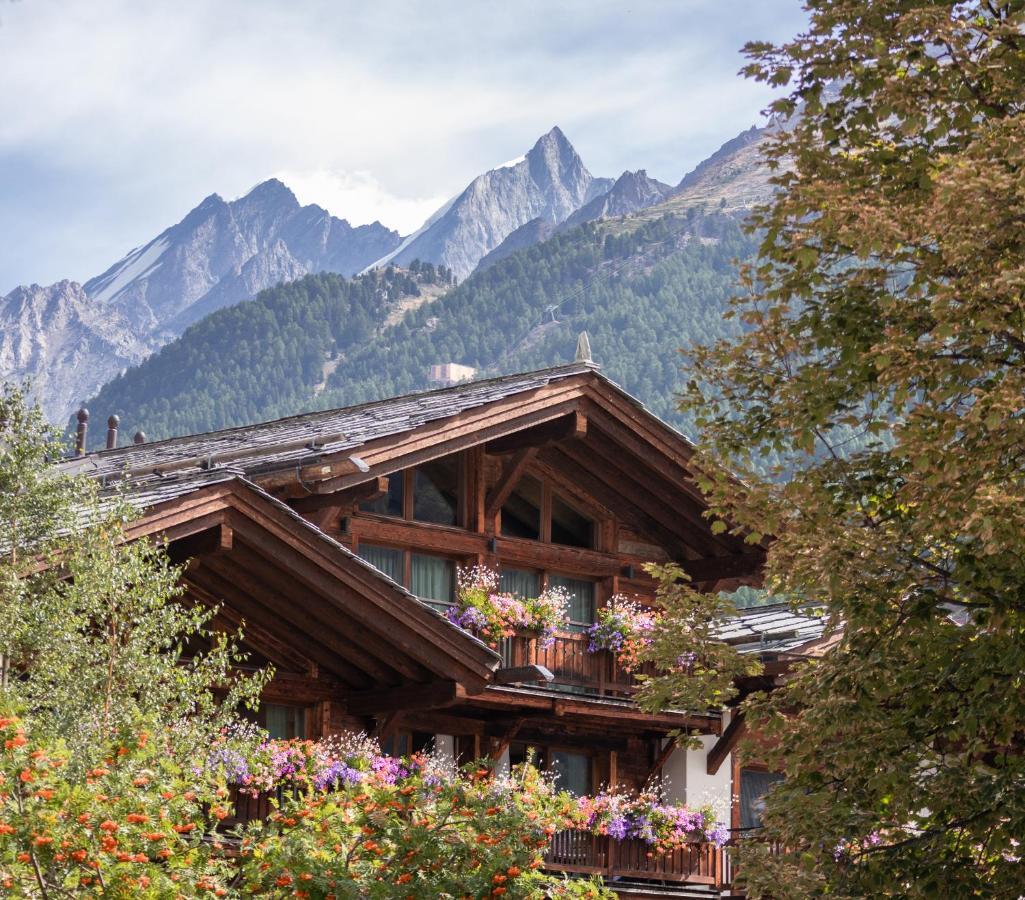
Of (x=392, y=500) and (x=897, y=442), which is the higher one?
(x=392, y=500)

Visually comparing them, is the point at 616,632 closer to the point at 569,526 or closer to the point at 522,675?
the point at 569,526

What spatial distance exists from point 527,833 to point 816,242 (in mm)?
4862

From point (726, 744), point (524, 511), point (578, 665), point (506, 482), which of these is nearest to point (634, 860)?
point (726, 744)

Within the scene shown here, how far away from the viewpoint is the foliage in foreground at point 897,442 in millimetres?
10180

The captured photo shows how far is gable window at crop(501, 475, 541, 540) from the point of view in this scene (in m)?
23.9

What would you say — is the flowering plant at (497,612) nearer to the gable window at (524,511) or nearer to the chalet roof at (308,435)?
the gable window at (524,511)

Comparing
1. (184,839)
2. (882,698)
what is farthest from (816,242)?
(184,839)

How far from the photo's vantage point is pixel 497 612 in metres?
21.5

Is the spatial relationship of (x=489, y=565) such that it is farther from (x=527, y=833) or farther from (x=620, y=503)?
(x=527, y=833)

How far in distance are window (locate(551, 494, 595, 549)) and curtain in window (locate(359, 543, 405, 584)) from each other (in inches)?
109

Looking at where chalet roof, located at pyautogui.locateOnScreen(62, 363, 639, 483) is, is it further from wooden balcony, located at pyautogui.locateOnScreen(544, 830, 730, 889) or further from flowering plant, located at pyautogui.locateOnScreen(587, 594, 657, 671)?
wooden balcony, located at pyautogui.locateOnScreen(544, 830, 730, 889)

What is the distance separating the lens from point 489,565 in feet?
75.6

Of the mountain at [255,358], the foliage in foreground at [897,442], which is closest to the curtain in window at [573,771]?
the foliage in foreground at [897,442]

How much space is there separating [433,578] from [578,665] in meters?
2.15
